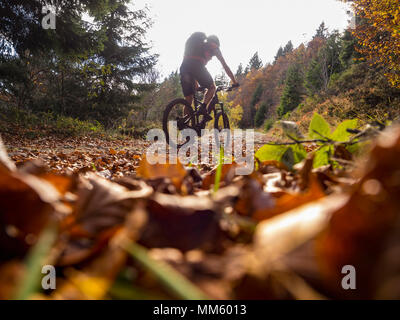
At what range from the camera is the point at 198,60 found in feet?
19.0

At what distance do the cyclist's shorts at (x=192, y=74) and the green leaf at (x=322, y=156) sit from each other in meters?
5.38

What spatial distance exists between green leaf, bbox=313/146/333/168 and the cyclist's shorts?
538 centimetres

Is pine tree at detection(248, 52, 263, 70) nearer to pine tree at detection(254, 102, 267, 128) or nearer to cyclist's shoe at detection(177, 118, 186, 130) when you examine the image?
pine tree at detection(254, 102, 267, 128)

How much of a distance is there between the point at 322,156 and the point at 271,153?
169mm

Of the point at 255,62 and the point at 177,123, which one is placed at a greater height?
the point at 255,62

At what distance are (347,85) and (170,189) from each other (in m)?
26.1

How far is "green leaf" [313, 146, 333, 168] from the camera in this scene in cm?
74

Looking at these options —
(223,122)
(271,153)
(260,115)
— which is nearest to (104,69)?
(223,122)

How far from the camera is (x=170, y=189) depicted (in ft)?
1.65

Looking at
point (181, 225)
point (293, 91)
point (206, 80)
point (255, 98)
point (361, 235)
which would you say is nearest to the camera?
point (361, 235)

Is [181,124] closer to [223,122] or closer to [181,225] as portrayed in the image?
[223,122]

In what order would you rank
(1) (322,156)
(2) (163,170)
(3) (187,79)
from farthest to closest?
(3) (187,79)
(1) (322,156)
(2) (163,170)

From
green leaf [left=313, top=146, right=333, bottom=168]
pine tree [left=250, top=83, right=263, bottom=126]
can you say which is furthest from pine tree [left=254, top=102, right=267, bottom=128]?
green leaf [left=313, top=146, right=333, bottom=168]
